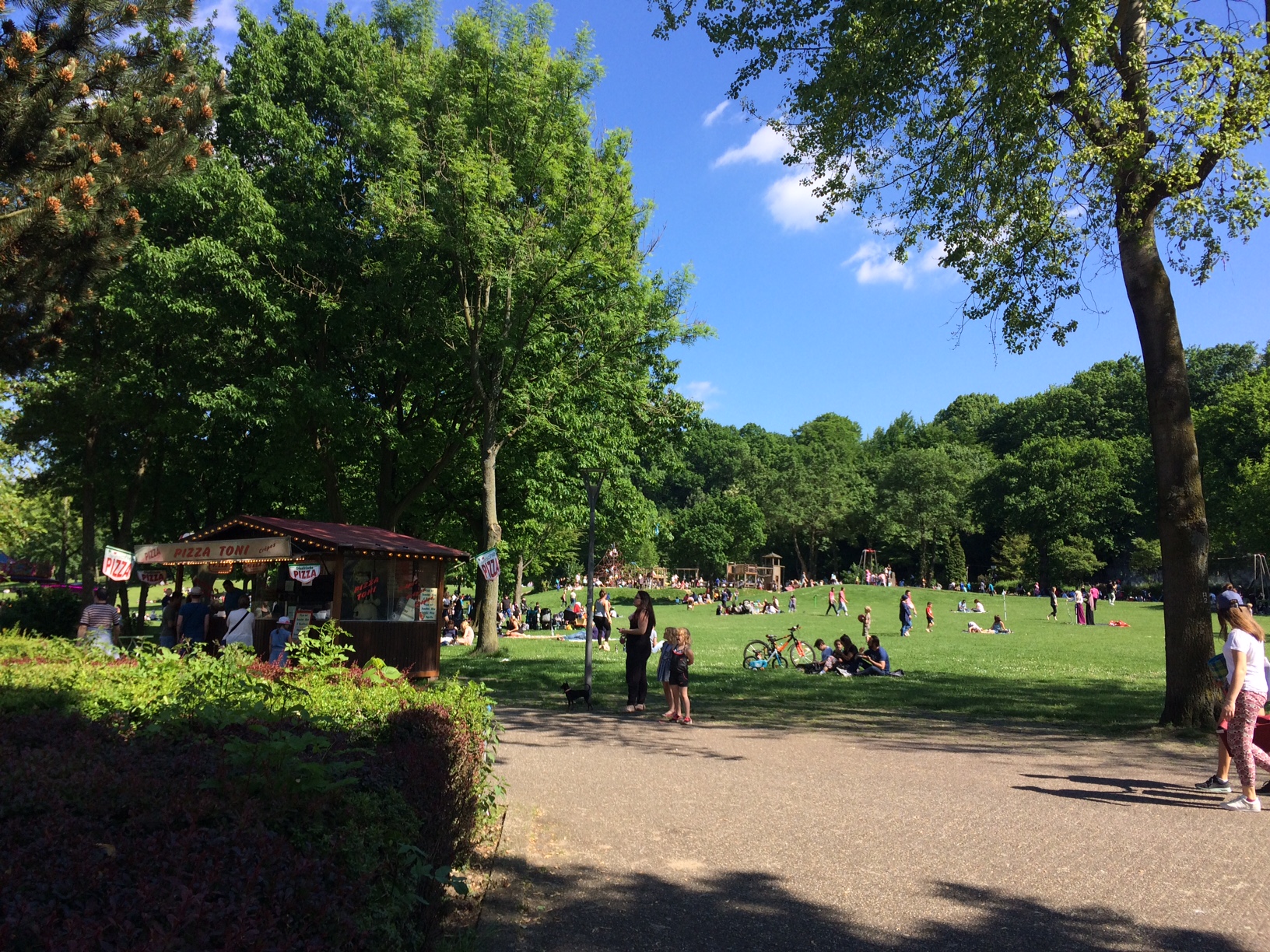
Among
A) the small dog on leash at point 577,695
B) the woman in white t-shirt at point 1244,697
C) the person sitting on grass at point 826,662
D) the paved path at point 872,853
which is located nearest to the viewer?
the paved path at point 872,853

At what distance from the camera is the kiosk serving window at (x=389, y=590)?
1681 cm

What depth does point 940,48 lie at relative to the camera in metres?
11.7

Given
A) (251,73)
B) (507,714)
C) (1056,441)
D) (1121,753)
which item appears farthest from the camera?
(1056,441)

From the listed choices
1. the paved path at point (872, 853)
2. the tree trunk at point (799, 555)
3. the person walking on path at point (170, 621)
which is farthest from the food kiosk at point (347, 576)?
the tree trunk at point (799, 555)

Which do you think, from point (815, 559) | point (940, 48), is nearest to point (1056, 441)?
point (815, 559)

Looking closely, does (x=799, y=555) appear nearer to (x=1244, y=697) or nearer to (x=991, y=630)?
(x=991, y=630)

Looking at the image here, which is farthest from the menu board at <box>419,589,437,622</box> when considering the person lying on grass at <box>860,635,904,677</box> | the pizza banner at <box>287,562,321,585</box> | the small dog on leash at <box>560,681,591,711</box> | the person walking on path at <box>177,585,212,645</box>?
the person lying on grass at <box>860,635,904,677</box>

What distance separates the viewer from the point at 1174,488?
11328 millimetres

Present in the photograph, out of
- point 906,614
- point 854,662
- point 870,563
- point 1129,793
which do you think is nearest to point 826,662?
point 854,662

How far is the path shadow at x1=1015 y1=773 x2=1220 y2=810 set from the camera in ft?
24.7

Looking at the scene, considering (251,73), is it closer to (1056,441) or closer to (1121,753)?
(1121,753)

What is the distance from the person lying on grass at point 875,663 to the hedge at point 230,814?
554 inches

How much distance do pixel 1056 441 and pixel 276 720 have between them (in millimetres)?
89243

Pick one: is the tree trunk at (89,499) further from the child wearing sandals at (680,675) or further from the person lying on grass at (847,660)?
the person lying on grass at (847,660)
